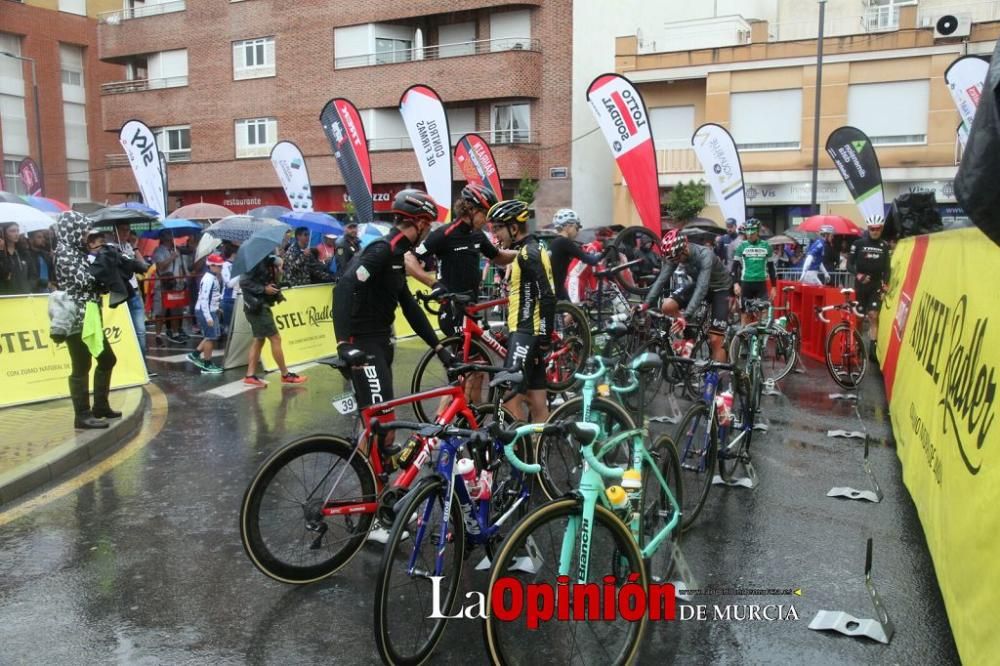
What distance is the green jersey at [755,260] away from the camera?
1305 centimetres

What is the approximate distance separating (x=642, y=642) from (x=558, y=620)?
20.1 inches

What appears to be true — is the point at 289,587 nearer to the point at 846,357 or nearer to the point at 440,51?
the point at 846,357

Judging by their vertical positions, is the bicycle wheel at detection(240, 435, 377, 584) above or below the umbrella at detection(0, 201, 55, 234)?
below

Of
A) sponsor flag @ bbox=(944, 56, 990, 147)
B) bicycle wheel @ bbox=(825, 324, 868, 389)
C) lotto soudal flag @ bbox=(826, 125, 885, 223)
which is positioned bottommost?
bicycle wheel @ bbox=(825, 324, 868, 389)

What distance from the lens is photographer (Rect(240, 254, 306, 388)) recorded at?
10938 mm

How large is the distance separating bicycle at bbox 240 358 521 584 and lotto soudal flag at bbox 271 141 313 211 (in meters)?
20.5

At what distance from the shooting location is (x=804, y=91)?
31.7m

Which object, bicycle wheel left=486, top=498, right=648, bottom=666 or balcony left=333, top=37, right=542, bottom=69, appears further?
balcony left=333, top=37, right=542, bottom=69

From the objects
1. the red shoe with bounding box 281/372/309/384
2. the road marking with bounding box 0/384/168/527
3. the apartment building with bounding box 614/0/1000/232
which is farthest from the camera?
the apartment building with bounding box 614/0/1000/232

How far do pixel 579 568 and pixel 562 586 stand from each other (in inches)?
6.0

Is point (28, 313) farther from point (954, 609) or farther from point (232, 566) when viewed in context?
point (954, 609)

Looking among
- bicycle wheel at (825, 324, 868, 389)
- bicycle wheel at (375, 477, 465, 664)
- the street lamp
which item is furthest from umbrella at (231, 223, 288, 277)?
the street lamp

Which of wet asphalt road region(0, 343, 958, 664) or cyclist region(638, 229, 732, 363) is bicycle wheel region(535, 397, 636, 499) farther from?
cyclist region(638, 229, 732, 363)

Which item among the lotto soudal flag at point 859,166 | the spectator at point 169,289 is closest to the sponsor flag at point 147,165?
the spectator at point 169,289
